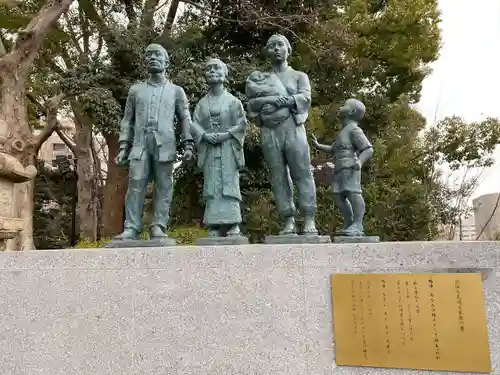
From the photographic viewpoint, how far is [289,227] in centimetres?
390

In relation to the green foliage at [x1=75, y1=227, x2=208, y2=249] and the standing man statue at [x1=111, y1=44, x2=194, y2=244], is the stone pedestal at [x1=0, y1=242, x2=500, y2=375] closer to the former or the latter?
the standing man statue at [x1=111, y1=44, x2=194, y2=244]

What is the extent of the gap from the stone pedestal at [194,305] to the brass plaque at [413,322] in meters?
0.08

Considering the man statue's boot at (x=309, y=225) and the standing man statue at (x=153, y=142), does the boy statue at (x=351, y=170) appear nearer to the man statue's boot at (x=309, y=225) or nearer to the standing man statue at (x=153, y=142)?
the man statue's boot at (x=309, y=225)

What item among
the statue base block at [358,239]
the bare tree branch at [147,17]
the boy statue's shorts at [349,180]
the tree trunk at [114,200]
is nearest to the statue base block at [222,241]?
the statue base block at [358,239]

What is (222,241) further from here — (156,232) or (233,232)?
(156,232)

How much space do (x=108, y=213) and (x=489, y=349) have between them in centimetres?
967

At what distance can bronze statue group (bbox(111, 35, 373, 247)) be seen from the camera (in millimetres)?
3973

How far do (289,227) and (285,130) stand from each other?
0.91m

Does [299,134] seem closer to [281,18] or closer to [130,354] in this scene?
[130,354]

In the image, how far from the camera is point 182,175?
10094mm

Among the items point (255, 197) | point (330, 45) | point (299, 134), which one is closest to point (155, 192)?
point (299, 134)

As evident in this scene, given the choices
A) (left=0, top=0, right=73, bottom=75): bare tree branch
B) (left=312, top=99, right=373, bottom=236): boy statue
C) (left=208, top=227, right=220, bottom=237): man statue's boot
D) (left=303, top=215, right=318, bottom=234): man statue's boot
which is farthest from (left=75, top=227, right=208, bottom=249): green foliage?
(left=303, top=215, right=318, bottom=234): man statue's boot

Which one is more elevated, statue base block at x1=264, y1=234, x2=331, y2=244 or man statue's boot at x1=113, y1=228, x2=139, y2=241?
man statue's boot at x1=113, y1=228, x2=139, y2=241

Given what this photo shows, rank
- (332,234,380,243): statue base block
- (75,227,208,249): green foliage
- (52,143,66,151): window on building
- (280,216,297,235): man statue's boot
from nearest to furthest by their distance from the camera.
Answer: (332,234,380,243): statue base block
(280,216,297,235): man statue's boot
(75,227,208,249): green foliage
(52,143,66,151): window on building
